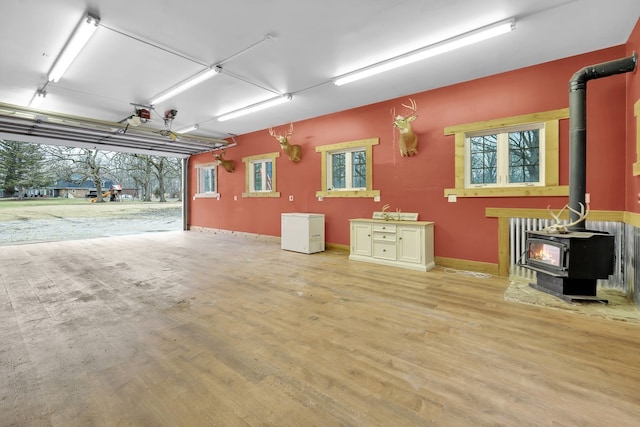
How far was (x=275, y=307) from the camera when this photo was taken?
316 centimetres

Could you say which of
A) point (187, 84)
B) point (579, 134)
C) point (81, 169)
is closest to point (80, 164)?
point (81, 169)

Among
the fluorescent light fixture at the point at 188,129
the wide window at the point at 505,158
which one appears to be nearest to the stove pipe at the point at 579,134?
the wide window at the point at 505,158

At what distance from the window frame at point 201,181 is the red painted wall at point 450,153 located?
9.32 ft

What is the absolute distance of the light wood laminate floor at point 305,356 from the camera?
1.60 metres

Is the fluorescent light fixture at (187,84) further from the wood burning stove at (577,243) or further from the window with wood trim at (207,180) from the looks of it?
the wood burning stove at (577,243)

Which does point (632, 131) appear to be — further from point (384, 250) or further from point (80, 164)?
point (80, 164)

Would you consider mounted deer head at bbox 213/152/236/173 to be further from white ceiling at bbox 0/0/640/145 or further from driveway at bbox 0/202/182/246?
driveway at bbox 0/202/182/246

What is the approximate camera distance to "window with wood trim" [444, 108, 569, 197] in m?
4.09

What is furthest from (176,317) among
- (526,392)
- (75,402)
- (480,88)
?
(480,88)

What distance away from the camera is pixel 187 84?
4.80 meters

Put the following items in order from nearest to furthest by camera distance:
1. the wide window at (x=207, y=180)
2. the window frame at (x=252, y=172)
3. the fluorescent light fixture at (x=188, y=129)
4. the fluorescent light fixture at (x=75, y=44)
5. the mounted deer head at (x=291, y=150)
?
1. the fluorescent light fixture at (x=75, y=44)
2. the mounted deer head at (x=291, y=150)
3. the fluorescent light fixture at (x=188, y=129)
4. the window frame at (x=252, y=172)
5. the wide window at (x=207, y=180)

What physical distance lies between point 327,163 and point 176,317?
4.77m

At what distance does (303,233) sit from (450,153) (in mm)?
3377

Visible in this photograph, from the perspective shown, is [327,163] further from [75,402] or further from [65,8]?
Result: [75,402]
